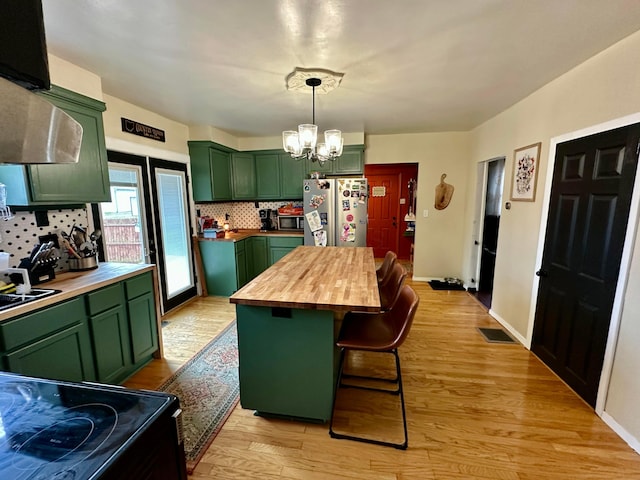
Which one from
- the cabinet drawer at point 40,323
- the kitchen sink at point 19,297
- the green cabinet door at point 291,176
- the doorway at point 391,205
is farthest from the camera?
the doorway at point 391,205

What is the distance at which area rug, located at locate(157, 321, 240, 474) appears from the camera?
1708mm

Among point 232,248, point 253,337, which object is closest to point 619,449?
point 253,337

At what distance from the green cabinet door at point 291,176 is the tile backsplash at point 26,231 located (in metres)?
2.84

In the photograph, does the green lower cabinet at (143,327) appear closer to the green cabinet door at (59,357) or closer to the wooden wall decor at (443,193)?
the green cabinet door at (59,357)

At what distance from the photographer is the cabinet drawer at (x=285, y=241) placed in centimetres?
441

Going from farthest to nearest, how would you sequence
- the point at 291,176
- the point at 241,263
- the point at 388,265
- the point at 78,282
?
the point at 291,176 → the point at 241,263 → the point at 388,265 → the point at 78,282

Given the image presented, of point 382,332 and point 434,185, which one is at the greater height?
point 434,185

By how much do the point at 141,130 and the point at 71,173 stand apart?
1.19m

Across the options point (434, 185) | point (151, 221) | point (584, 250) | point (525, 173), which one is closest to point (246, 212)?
point (151, 221)

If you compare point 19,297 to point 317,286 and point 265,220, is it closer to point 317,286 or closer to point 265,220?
point 317,286

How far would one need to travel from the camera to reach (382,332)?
1848 mm

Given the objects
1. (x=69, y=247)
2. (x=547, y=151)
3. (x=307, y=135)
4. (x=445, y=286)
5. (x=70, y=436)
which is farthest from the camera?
(x=445, y=286)

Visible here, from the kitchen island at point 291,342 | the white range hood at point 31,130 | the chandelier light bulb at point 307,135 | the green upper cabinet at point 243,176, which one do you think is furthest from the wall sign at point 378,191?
the white range hood at point 31,130

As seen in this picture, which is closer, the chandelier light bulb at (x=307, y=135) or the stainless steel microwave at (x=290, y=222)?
the chandelier light bulb at (x=307, y=135)
